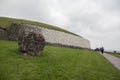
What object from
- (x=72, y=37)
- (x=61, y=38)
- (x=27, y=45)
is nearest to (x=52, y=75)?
(x=27, y=45)

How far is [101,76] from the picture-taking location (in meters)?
13.3

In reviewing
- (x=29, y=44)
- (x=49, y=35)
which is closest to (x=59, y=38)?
(x=49, y=35)

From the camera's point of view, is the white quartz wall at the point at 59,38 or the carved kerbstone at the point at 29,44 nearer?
the carved kerbstone at the point at 29,44

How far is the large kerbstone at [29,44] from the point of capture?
17.0m

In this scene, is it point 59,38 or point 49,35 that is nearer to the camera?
point 49,35

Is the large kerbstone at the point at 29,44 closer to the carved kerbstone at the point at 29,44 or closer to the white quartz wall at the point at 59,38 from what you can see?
the carved kerbstone at the point at 29,44

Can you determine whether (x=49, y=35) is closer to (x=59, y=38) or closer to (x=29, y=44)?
(x=59, y=38)

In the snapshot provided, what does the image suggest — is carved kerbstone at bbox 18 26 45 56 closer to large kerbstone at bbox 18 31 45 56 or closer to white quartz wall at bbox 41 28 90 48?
large kerbstone at bbox 18 31 45 56

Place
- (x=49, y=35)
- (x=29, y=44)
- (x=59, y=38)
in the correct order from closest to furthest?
1. (x=29, y=44)
2. (x=49, y=35)
3. (x=59, y=38)

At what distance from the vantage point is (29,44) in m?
17.2

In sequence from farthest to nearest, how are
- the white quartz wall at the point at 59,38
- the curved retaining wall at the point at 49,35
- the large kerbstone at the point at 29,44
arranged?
1. the white quartz wall at the point at 59,38
2. the curved retaining wall at the point at 49,35
3. the large kerbstone at the point at 29,44

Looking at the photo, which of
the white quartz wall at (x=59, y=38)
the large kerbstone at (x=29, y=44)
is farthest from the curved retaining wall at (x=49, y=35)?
the large kerbstone at (x=29, y=44)

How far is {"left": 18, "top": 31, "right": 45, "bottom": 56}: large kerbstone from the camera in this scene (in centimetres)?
1700

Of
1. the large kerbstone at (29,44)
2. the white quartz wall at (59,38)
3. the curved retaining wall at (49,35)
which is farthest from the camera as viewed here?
the white quartz wall at (59,38)
